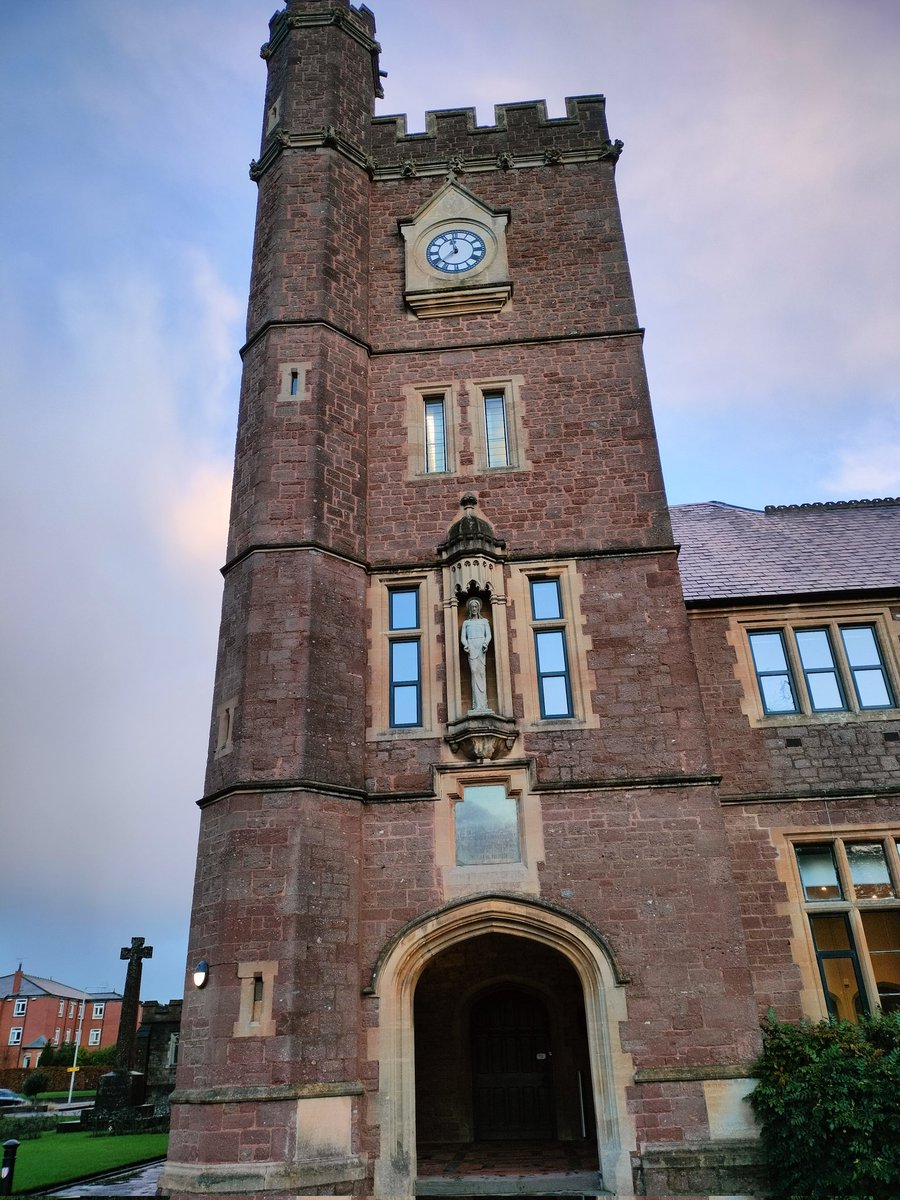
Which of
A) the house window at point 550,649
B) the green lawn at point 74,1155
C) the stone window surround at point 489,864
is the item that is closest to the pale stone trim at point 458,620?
the house window at point 550,649

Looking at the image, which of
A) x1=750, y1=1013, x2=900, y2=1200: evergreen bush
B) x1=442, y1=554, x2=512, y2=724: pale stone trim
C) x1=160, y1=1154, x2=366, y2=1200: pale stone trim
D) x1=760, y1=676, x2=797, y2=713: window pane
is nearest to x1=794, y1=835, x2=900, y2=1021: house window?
x1=750, y1=1013, x2=900, y2=1200: evergreen bush

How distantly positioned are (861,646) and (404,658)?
665 cm

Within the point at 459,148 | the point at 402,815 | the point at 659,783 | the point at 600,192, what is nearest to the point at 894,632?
the point at 659,783

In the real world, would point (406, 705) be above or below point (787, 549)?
below

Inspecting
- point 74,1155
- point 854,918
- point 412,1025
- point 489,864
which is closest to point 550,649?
point 489,864

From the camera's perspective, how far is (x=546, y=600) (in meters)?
12.8

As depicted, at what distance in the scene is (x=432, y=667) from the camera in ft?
40.4

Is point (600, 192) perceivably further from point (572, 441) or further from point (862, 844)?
point (862, 844)

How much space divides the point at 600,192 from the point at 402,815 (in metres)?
11.4

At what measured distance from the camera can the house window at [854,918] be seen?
1117 cm

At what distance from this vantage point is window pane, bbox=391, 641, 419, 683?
487 inches

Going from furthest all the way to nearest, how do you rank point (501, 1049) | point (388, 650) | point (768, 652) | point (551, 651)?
point (501, 1049)
point (768, 652)
point (388, 650)
point (551, 651)

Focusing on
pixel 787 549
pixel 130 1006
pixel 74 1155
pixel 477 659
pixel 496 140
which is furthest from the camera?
pixel 130 1006

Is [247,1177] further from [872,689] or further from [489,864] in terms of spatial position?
[872,689]
